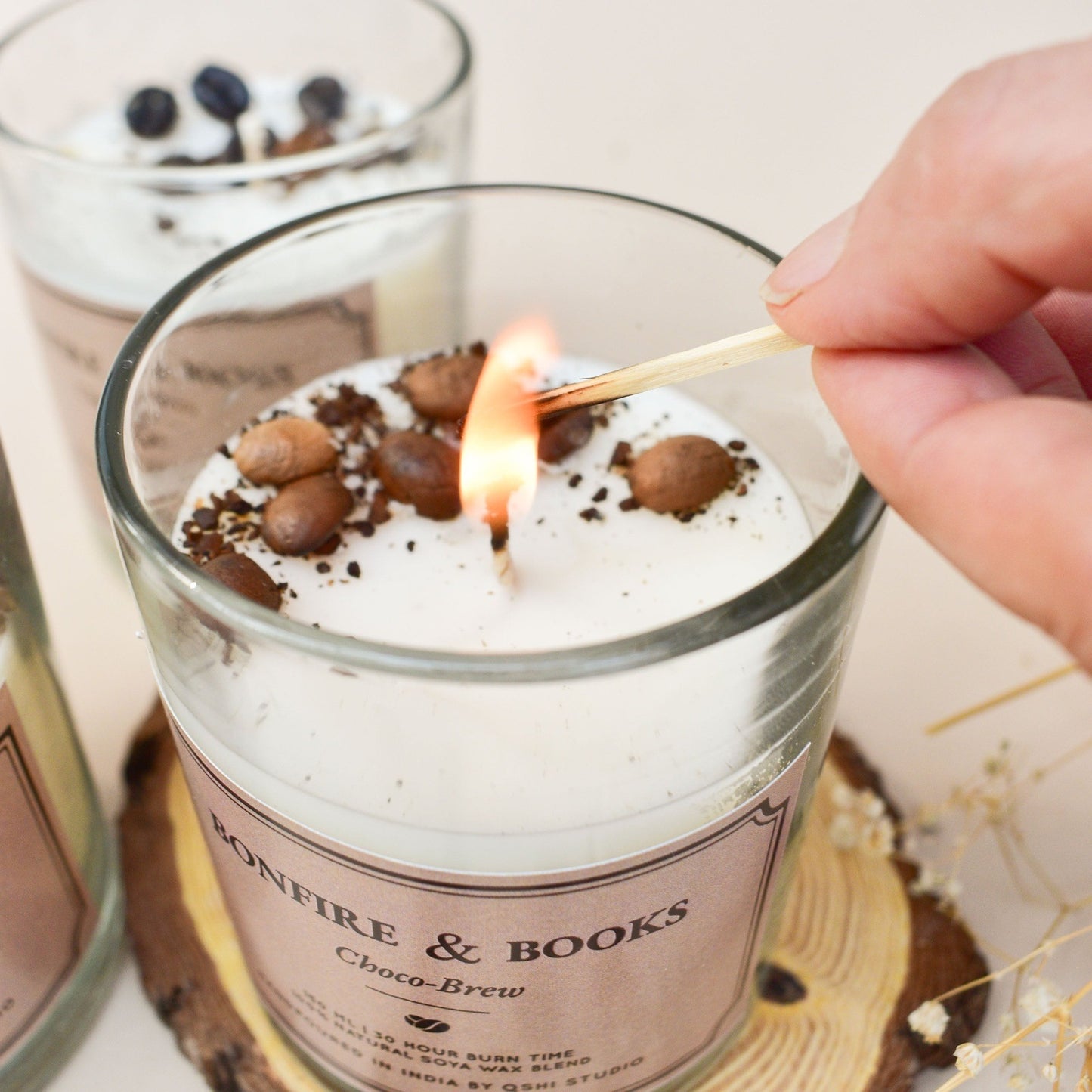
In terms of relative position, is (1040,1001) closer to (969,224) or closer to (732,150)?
(969,224)

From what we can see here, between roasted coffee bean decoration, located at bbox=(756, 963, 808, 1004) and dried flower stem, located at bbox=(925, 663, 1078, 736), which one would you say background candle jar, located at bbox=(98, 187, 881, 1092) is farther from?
dried flower stem, located at bbox=(925, 663, 1078, 736)

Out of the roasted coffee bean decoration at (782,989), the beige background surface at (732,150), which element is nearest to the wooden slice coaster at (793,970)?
the roasted coffee bean decoration at (782,989)

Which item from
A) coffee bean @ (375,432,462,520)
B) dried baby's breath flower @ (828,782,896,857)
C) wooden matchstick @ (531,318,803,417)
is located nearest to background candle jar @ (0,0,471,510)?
coffee bean @ (375,432,462,520)

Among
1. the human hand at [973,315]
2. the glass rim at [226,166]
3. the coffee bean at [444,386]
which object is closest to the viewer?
the human hand at [973,315]

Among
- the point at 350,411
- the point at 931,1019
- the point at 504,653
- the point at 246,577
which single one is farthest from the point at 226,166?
the point at 931,1019

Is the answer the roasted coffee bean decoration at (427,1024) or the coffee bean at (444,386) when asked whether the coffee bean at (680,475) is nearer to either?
the coffee bean at (444,386)
